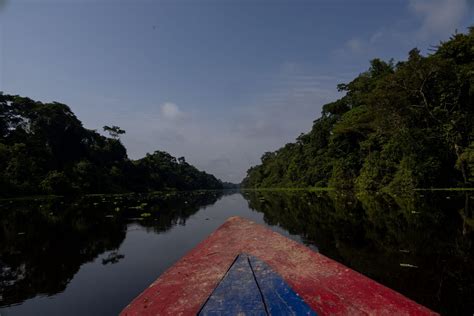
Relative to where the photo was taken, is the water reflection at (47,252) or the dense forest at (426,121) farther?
the dense forest at (426,121)

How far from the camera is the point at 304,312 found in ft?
5.45

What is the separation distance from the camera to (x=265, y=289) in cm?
198

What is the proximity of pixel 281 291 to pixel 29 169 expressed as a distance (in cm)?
3855

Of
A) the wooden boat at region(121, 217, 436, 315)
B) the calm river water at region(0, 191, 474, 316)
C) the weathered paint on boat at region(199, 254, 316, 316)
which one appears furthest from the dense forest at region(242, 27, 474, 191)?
the weathered paint on boat at region(199, 254, 316, 316)

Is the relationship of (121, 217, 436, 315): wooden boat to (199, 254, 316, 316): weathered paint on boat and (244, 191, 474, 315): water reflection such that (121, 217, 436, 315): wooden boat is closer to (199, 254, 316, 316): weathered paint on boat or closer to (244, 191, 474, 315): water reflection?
(199, 254, 316, 316): weathered paint on boat

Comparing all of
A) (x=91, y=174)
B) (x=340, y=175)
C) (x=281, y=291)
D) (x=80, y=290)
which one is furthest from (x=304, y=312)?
(x=91, y=174)

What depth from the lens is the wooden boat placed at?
177 cm

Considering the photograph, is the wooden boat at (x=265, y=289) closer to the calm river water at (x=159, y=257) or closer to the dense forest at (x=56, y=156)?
the calm river water at (x=159, y=257)

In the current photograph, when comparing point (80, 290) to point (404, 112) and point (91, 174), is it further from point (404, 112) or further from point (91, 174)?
point (91, 174)

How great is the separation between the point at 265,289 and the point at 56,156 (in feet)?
170

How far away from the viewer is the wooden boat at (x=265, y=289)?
177 centimetres

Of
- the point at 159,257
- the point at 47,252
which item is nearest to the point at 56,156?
the point at 47,252

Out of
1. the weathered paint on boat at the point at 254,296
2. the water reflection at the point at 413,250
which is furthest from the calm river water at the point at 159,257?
the weathered paint on boat at the point at 254,296

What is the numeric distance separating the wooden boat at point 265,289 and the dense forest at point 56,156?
33346mm
